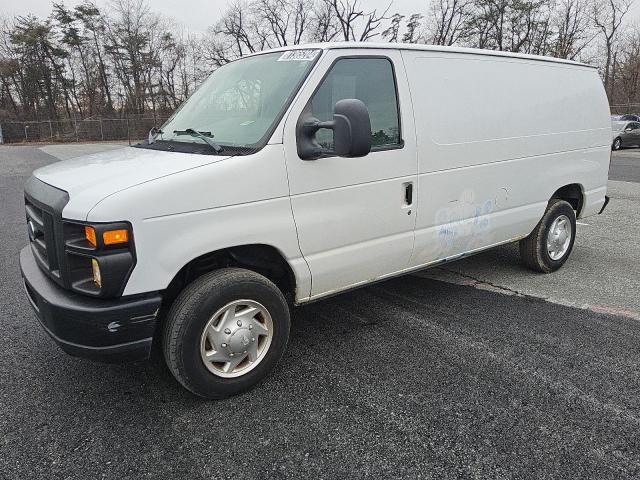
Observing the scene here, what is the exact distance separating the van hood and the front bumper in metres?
0.46

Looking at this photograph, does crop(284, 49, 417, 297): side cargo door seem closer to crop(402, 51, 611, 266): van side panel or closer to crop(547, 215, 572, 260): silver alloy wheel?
crop(402, 51, 611, 266): van side panel

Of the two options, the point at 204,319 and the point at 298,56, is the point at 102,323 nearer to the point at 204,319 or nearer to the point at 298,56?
the point at 204,319

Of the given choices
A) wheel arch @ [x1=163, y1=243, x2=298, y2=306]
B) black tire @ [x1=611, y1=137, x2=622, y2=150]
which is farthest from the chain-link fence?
wheel arch @ [x1=163, y1=243, x2=298, y2=306]

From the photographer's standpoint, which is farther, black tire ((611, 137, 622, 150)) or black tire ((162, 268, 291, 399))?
black tire ((611, 137, 622, 150))

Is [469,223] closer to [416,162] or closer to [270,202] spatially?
[416,162]

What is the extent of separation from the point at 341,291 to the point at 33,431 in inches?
80.2

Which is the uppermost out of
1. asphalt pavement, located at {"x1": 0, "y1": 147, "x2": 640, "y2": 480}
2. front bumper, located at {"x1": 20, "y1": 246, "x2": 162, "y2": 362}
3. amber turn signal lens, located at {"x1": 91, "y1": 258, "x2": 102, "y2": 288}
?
amber turn signal lens, located at {"x1": 91, "y1": 258, "x2": 102, "y2": 288}

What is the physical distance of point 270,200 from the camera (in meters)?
2.85

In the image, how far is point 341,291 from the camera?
11.2ft

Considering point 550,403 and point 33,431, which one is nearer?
point 33,431

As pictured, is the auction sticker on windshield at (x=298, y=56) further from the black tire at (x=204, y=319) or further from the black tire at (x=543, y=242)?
the black tire at (x=543, y=242)

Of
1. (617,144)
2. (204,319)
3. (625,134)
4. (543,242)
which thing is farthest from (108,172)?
(625,134)

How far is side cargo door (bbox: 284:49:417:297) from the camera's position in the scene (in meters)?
3.02

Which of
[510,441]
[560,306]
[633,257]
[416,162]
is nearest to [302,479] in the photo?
[510,441]
